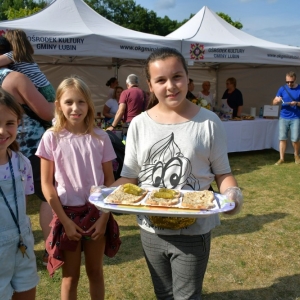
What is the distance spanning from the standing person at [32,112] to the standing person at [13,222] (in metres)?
0.85

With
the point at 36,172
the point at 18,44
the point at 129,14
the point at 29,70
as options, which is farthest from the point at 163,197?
the point at 129,14

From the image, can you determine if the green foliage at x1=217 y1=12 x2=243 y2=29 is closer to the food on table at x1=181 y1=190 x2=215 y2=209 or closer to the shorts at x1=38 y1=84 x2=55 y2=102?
the shorts at x1=38 y1=84 x2=55 y2=102

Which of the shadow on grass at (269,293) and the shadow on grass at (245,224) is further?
the shadow on grass at (245,224)

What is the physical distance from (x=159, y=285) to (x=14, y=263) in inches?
29.0

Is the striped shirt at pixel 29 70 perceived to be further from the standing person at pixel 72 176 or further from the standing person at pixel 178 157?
the standing person at pixel 178 157

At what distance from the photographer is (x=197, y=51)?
6.80 meters

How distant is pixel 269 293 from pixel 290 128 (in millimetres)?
5371

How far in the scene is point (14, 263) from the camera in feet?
5.51

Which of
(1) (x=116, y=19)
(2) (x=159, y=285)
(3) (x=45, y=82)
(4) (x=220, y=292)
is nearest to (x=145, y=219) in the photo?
(2) (x=159, y=285)

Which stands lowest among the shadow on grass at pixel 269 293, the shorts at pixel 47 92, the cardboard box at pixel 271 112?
the shadow on grass at pixel 269 293

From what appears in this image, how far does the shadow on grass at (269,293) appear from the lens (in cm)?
268

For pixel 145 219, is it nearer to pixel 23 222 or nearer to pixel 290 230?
pixel 23 222

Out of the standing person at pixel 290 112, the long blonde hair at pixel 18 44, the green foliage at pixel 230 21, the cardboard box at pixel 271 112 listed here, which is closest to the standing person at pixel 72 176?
the long blonde hair at pixel 18 44

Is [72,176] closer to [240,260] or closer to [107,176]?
[107,176]
